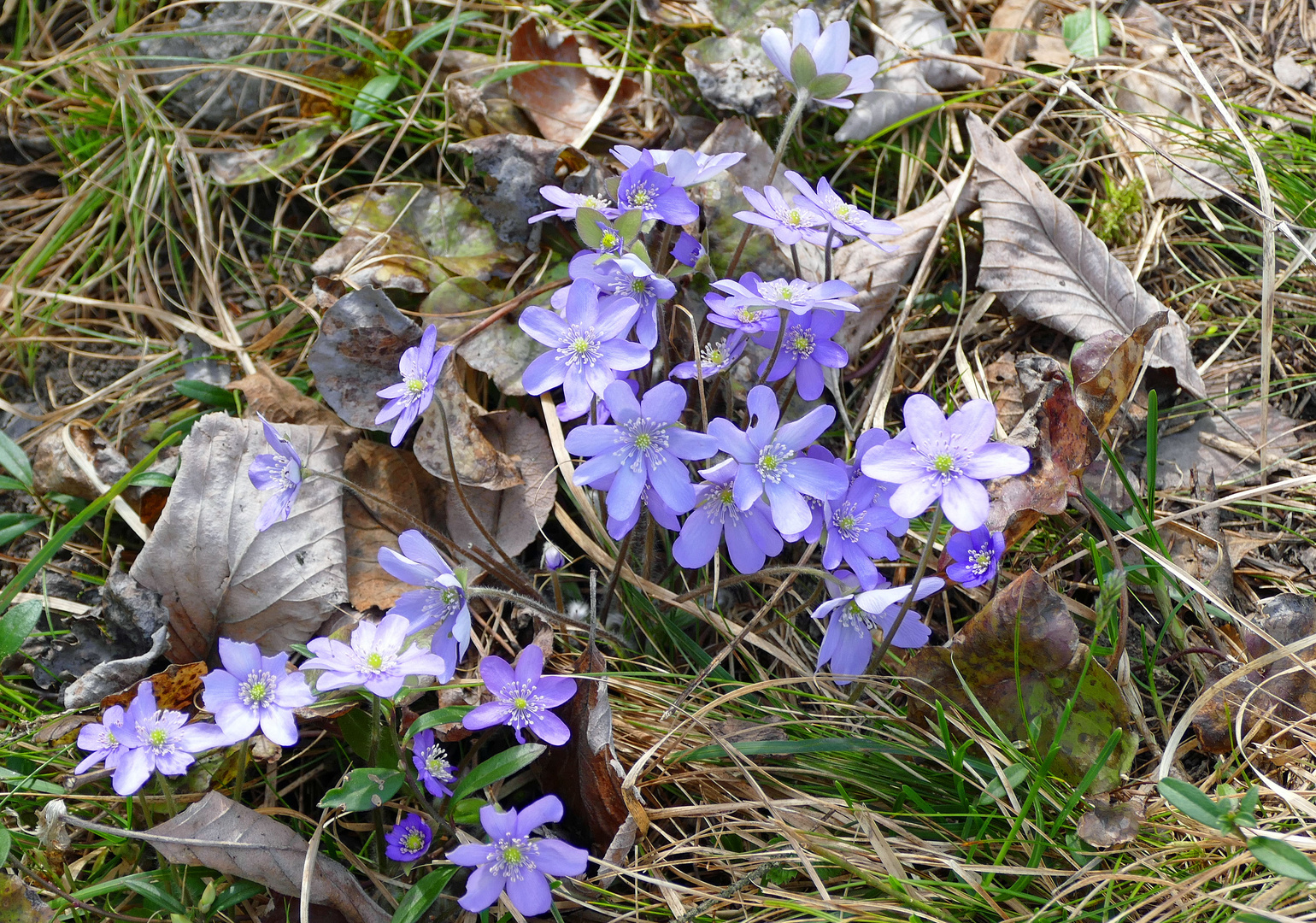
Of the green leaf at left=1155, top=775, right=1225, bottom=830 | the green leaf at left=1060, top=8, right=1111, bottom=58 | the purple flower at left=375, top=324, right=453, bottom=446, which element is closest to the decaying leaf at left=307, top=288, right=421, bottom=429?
the purple flower at left=375, top=324, right=453, bottom=446

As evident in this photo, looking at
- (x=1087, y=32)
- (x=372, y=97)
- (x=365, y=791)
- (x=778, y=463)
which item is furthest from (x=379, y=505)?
(x=1087, y=32)

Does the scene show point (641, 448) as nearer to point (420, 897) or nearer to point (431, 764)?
point (431, 764)

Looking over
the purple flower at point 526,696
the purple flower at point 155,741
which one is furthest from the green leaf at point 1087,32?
the purple flower at point 155,741

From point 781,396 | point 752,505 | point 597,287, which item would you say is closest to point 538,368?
point 597,287

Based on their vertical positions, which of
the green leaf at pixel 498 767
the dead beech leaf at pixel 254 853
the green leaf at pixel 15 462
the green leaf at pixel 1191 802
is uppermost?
the green leaf at pixel 1191 802

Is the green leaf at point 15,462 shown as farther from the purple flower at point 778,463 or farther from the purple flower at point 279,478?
the purple flower at point 778,463

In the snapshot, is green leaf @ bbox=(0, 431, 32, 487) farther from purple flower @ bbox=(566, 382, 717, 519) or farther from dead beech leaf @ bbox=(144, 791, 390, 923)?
purple flower @ bbox=(566, 382, 717, 519)

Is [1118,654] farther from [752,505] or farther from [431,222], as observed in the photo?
[431,222]
